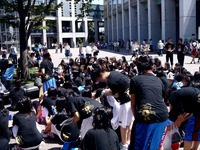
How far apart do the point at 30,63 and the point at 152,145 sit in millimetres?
15143

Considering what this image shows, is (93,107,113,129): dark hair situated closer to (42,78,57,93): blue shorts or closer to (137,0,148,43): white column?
(42,78,57,93): blue shorts

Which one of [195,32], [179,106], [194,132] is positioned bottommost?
[194,132]

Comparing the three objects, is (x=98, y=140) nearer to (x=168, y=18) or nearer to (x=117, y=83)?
(x=117, y=83)

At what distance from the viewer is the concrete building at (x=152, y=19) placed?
28.7m

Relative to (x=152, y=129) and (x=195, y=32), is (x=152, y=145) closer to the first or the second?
(x=152, y=129)

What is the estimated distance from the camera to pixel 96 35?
73.4m

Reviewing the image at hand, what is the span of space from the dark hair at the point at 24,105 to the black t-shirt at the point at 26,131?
0.09 meters

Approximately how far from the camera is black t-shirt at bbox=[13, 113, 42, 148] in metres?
4.83

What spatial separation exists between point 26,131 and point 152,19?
114 feet

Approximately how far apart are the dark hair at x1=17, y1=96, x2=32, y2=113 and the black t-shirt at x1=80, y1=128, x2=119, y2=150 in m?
1.50

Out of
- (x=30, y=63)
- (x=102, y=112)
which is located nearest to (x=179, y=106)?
(x=102, y=112)

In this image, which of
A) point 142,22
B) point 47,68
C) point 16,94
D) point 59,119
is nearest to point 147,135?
point 59,119

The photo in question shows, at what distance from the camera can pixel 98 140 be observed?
3670mm

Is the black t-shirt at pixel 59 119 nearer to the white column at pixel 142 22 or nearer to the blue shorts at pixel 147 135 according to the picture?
the blue shorts at pixel 147 135
